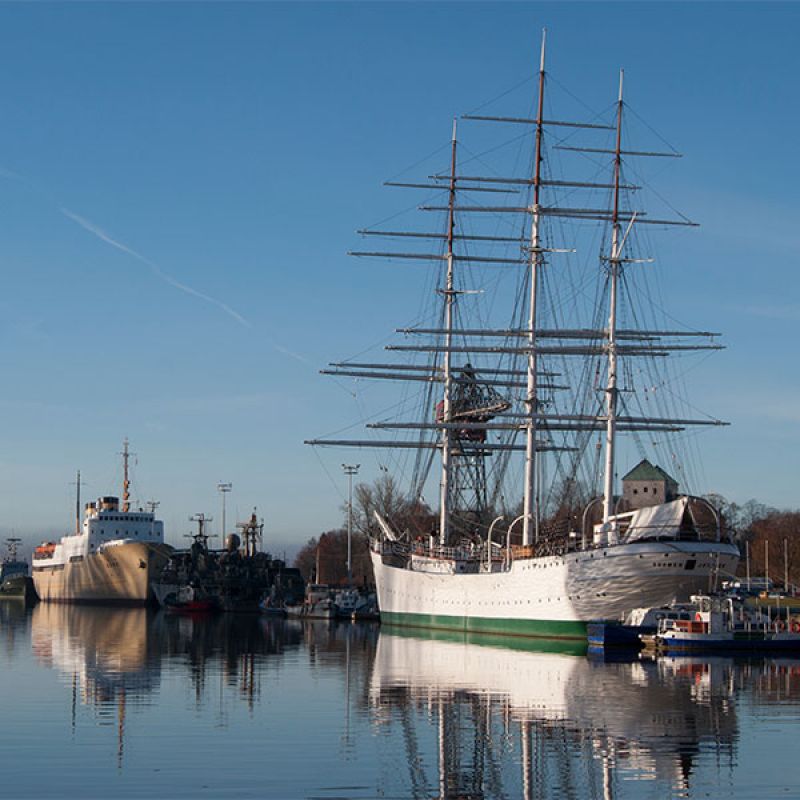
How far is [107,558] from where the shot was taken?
156 metres

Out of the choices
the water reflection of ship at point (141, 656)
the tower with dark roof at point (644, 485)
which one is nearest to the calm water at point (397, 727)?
the water reflection of ship at point (141, 656)

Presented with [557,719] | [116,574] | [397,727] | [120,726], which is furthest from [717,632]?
[116,574]

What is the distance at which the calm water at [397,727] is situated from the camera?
979 inches

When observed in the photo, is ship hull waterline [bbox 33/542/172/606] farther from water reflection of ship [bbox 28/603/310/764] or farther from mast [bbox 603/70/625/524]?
mast [bbox 603/70/625/524]

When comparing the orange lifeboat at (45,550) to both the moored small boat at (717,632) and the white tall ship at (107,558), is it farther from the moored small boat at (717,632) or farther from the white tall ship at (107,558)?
the moored small boat at (717,632)

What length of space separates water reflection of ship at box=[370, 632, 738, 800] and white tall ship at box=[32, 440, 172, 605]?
9978cm

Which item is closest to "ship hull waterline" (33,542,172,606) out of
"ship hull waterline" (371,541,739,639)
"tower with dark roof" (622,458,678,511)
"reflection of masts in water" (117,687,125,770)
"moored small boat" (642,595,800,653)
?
"tower with dark roof" (622,458,678,511)

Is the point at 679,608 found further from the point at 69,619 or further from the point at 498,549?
the point at 69,619

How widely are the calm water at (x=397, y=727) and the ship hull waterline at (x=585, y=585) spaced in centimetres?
1060

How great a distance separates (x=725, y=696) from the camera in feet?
133

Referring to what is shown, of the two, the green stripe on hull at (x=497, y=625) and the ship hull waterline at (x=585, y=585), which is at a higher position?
the ship hull waterline at (x=585, y=585)

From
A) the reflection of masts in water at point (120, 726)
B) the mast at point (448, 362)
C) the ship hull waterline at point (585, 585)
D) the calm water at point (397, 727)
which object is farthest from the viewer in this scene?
the mast at point (448, 362)

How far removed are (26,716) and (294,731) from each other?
7.51m

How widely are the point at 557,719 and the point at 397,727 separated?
4.00 m
